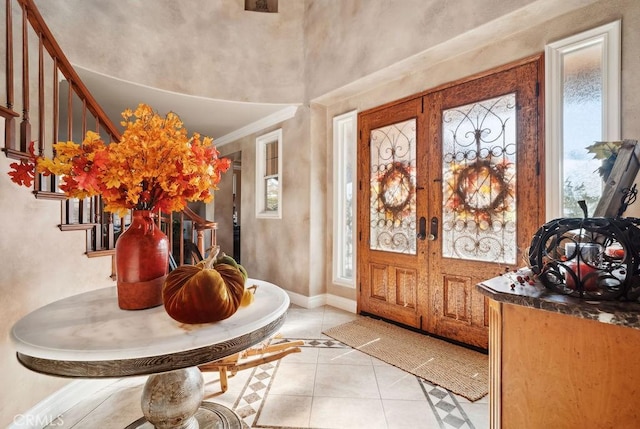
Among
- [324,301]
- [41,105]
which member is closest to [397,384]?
[324,301]

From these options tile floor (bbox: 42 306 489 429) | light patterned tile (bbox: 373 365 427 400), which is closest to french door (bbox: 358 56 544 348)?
light patterned tile (bbox: 373 365 427 400)

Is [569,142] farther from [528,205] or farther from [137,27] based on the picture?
[137,27]

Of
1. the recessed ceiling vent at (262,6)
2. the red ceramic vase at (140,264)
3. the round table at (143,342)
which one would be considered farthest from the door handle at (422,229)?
the recessed ceiling vent at (262,6)

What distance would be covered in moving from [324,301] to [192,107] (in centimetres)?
318

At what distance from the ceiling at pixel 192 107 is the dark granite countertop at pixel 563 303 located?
140 inches

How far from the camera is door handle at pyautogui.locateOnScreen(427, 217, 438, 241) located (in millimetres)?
2904

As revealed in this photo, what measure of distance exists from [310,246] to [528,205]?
2.40 meters

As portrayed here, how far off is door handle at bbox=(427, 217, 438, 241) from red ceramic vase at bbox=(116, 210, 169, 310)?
2.45 m

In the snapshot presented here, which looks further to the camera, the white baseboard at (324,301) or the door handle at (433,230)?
the white baseboard at (324,301)

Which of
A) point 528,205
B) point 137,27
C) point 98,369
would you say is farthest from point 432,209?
point 137,27

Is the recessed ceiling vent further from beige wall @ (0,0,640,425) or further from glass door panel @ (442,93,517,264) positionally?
glass door panel @ (442,93,517,264)

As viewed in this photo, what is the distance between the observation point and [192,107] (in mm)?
3975

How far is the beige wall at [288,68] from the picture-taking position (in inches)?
66.0

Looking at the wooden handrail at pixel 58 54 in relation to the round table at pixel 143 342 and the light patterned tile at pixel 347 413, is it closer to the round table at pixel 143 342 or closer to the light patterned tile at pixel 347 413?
the round table at pixel 143 342
